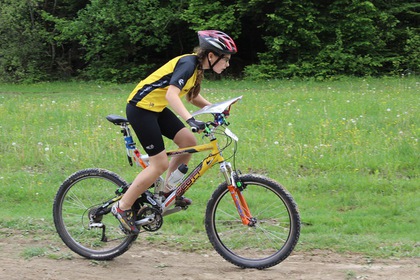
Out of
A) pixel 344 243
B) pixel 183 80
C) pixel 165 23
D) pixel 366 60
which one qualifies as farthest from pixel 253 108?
pixel 165 23

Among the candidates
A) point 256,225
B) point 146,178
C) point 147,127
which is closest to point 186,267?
point 256,225

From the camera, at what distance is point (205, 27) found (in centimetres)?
2345

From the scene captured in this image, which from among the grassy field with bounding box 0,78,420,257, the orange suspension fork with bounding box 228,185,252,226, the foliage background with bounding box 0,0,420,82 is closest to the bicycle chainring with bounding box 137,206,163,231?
the grassy field with bounding box 0,78,420,257

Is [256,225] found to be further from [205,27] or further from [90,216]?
[205,27]

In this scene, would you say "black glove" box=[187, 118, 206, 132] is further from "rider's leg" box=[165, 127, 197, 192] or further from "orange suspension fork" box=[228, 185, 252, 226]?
"orange suspension fork" box=[228, 185, 252, 226]

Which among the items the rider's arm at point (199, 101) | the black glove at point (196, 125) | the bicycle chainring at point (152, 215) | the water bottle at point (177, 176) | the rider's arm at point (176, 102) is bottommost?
the bicycle chainring at point (152, 215)

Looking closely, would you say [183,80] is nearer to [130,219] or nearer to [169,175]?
[169,175]

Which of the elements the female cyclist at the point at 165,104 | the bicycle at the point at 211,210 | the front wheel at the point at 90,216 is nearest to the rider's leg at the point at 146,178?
the female cyclist at the point at 165,104

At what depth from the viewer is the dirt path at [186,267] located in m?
4.84

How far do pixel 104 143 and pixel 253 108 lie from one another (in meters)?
4.20

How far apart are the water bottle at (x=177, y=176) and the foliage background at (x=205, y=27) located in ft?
56.2

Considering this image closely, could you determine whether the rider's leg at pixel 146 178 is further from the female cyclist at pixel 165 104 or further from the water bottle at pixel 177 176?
the water bottle at pixel 177 176

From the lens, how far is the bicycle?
16.1ft

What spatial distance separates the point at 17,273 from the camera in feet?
15.9
